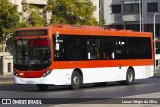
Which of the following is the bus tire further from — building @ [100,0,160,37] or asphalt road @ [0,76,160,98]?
building @ [100,0,160,37]

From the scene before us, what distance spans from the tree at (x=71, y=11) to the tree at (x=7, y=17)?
5.67 meters

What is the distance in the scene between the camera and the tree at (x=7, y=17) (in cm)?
5303

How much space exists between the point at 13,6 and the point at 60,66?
28.1 m

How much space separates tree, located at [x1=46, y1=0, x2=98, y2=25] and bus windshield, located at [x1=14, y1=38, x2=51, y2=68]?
31205 mm

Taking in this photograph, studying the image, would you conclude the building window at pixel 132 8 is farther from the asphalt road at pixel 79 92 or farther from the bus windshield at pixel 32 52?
the bus windshield at pixel 32 52

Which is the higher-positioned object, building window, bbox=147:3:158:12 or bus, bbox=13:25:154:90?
building window, bbox=147:3:158:12

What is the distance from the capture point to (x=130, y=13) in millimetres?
85562

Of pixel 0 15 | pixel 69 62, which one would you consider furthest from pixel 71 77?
pixel 0 15

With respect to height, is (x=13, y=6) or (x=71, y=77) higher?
(x=13, y=6)

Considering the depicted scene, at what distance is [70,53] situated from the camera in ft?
89.5

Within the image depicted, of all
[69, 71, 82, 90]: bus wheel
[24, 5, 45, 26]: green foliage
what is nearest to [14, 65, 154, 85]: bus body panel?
[69, 71, 82, 90]: bus wheel

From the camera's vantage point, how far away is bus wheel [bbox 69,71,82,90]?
27.5m

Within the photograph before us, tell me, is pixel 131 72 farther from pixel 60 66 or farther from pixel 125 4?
pixel 125 4

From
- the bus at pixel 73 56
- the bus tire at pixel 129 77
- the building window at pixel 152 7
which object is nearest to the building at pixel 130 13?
the building window at pixel 152 7
